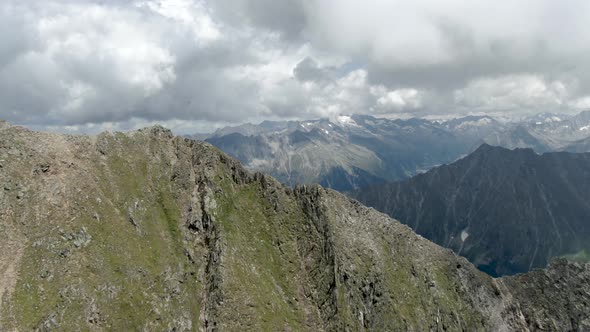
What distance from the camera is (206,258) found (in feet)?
417

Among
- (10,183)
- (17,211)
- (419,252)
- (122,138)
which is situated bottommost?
(419,252)

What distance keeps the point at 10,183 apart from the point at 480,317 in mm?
164876

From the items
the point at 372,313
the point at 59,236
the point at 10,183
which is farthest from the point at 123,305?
the point at 372,313

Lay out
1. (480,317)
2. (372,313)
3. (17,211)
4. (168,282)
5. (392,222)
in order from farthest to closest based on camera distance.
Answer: (392,222), (480,317), (372,313), (168,282), (17,211)

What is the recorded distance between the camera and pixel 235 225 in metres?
138

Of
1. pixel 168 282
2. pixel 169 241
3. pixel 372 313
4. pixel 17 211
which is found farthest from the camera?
pixel 372 313

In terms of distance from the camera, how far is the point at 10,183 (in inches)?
3989

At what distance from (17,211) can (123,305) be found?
1400 inches

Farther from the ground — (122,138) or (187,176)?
(122,138)

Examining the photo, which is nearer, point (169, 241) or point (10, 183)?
point (10, 183)

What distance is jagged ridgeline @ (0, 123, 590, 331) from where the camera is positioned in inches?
3755

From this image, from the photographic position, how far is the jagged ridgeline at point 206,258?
313 feet

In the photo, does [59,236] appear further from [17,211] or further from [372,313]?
Answer: [372,313]

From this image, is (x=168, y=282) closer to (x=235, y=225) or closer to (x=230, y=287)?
(x=230, y=287)
